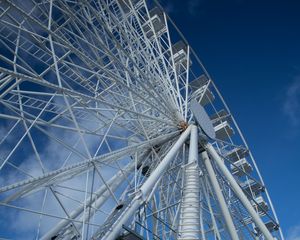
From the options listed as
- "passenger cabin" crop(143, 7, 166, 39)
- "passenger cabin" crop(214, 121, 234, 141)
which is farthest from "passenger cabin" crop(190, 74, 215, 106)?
"passenger cabin" crop(143, 7, 166, 39)

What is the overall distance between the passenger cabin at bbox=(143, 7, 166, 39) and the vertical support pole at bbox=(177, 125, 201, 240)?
777 centimetres

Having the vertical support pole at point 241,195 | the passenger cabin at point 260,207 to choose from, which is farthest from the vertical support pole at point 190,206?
the passenger cabin at point 260,207

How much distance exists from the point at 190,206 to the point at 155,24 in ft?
33.6

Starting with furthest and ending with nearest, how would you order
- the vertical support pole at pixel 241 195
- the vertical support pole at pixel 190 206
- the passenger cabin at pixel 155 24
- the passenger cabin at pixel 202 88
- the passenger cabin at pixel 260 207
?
1. the passenger cabin at pixel 202 88
2. the passenger cabin at pixel 155 24
3. the passenger cabin at pixel 260 207
4. the vertical support pole at pixel 241 195
5. the vertical support pole at pixel 190 206

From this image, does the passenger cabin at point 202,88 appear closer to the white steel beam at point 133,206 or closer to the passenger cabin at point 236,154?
the passenger cabin at point 236,154

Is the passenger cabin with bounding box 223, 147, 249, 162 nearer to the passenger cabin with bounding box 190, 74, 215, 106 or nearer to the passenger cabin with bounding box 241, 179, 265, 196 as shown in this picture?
the passenger cabin with bounding box 241, 179, 265, 196

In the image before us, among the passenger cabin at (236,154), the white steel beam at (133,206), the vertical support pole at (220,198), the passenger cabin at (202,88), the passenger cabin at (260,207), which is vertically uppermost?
the passenger cabin at (202,88)

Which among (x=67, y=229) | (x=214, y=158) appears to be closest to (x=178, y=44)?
(x=214, y=158)

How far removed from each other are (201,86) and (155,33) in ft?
12.2

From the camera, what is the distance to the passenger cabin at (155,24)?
54.5 feet

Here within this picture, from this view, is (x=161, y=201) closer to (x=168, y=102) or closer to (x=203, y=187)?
(x=203, y=187)

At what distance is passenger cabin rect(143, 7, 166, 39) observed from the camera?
1662 cm

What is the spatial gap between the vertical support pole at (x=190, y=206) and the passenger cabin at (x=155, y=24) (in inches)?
306

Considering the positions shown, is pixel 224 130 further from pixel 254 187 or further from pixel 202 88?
pixel 254 187
